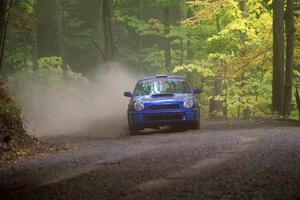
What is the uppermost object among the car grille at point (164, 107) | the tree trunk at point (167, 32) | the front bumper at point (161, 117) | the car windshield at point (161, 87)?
the tree trunk at point (167, 32)

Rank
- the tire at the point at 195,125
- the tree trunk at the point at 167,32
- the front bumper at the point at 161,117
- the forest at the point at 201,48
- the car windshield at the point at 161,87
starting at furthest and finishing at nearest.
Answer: the tree trunk at the point at 167,32 < the forest at the point at 201,48 < the car windshield at the point at 161,87 < the tire at the point at 195,125 < the front bumper at the point at 161,117

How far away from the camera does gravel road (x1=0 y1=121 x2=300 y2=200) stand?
739 centimetres

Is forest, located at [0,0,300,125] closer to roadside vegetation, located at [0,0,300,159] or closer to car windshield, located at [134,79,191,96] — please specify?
roadside vegetation, located at [0,0,300,159]

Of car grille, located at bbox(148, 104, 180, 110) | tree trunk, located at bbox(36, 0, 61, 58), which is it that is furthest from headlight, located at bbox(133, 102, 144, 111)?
tree trunk, located at bbox(36, 0, 61, 58)

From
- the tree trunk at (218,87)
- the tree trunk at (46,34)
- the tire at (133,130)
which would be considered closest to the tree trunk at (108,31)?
the tree trunk at (218,87)

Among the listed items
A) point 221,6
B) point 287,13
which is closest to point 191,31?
point 221,6

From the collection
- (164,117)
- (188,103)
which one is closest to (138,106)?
(164,117)

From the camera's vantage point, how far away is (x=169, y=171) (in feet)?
29.5

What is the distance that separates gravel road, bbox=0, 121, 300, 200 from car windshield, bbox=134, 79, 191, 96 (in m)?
4.39

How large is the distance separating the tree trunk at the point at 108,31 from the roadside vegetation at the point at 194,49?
2.1 inches

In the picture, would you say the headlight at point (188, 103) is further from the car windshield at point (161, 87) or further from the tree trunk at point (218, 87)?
the tree trunk at point (218, 87)

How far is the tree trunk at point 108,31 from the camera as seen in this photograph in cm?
2939

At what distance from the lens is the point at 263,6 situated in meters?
27.2

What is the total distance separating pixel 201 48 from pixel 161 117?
13.6 metres
